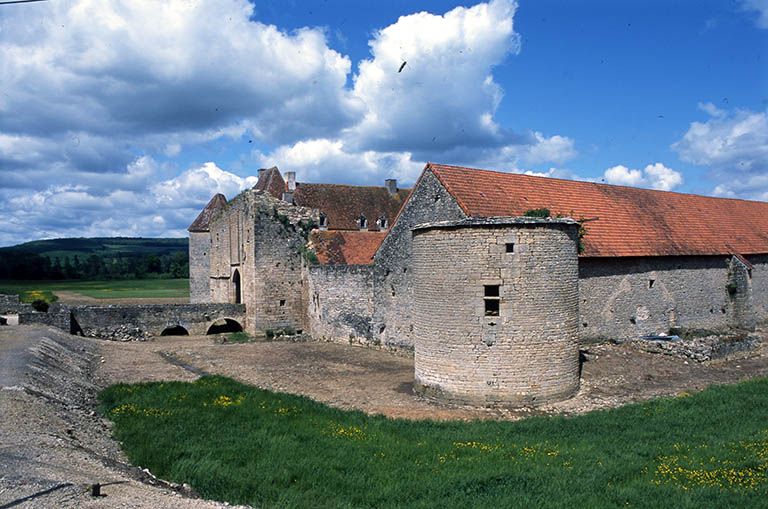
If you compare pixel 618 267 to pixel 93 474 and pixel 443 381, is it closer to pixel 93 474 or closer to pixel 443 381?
pixel 443 381

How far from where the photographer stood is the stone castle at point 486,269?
49.2 feet

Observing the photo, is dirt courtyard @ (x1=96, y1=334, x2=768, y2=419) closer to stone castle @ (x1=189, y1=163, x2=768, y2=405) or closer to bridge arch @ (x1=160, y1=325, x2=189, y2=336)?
stone castle @ (x1=189, y1=163, x2=768, y2=405)

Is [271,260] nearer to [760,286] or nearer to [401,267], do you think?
[401,267]

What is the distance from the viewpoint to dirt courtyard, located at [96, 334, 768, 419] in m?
15.2

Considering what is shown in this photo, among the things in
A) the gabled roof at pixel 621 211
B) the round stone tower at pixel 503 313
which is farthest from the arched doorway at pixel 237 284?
the round stone tower at pixel 503 313

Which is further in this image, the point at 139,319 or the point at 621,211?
the point at 139,319

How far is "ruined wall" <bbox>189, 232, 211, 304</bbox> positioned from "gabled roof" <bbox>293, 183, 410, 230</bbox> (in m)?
8.19

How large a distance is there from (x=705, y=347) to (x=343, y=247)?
16.7 m

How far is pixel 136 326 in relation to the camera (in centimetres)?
2939

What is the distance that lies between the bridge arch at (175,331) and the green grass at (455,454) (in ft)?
54.6

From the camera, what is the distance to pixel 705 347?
64.0 ft

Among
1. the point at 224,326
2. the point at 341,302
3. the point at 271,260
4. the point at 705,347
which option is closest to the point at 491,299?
the point at 705,347

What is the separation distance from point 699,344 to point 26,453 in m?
18.8

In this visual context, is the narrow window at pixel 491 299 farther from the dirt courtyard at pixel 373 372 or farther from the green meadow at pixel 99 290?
the green meadow at pixel 99 290
